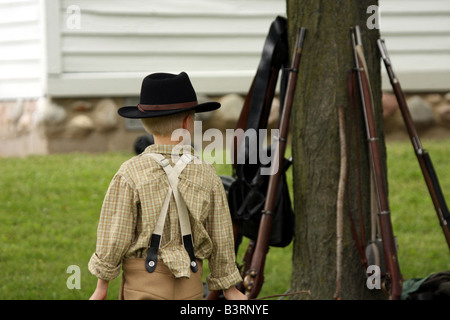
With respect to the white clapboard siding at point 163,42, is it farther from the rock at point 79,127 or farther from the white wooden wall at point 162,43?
the rock at point 79,127

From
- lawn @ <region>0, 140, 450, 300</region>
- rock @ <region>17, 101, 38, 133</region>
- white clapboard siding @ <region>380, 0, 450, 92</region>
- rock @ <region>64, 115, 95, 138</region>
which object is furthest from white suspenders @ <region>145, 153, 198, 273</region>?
white clapboard siding @ <region>380, 0, 450, 92</region>

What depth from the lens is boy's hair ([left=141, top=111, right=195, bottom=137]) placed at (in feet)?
9.83

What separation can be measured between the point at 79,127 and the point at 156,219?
5692 mm

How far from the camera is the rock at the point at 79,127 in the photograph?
8352 millimetres

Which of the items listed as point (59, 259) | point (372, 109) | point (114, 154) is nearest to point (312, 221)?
point (372, 109)

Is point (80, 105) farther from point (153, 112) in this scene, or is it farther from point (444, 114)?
point (153, 112)

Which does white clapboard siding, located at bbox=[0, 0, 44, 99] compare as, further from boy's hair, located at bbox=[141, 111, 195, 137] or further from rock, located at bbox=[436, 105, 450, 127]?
boy's hair, located at bbox=[141, 111, 195, 137]

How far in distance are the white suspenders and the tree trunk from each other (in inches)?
54.5

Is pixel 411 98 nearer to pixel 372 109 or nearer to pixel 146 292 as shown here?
pixel 372 109

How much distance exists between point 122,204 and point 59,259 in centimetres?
308

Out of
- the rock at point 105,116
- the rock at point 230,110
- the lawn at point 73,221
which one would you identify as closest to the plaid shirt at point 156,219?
the lawn at point 73,221

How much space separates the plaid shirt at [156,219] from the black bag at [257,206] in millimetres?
1056

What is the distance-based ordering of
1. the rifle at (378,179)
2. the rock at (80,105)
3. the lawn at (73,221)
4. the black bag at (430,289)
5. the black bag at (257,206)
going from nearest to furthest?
the rifle at (378,179), the black bag at (430,289), the black bag at (257,206), the lawn at (73,221), the rock at (80,105)

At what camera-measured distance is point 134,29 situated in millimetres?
8648
